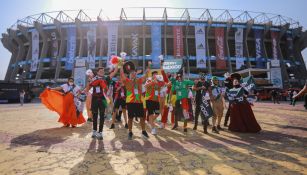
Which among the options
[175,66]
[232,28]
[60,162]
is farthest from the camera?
[232,28]

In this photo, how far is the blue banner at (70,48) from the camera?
45.3 meters

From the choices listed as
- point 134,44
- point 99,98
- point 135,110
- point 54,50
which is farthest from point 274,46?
point 99,98

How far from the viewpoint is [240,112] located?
8016 millimetres

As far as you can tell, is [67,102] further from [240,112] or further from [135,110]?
[240,112]

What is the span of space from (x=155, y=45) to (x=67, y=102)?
36.7 m

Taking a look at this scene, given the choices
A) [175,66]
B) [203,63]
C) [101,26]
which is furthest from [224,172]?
[101,26]

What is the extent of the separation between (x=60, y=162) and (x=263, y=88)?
125 ft

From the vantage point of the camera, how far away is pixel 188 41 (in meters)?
51.9

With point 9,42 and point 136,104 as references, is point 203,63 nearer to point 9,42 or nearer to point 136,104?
point 136,104

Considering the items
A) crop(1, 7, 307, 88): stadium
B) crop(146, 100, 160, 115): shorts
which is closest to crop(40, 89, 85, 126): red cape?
crop(146, 100, 160, 115): shorts

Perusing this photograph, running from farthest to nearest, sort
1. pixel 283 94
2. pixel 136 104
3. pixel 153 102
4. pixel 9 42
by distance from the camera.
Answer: pixel 9 42 → pixel 283 94 → pixel 153 102 → pixel 136 104

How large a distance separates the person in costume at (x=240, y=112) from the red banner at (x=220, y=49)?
38.2 m

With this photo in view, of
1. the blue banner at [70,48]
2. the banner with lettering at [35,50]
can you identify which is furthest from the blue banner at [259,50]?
the banner with lettering at [35,50]

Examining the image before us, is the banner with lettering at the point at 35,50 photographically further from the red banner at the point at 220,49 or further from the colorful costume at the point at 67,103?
the colorful costume at the point at 67,103
